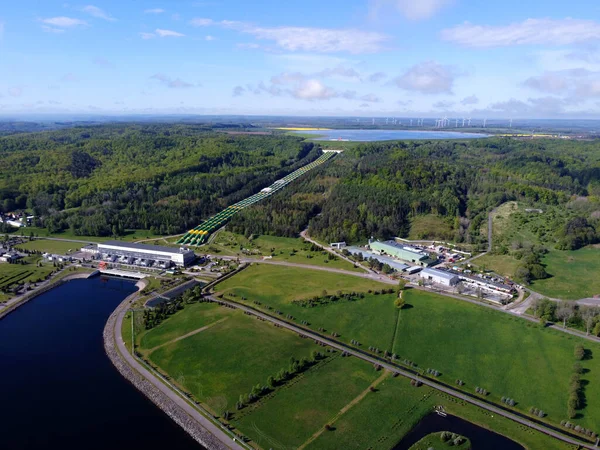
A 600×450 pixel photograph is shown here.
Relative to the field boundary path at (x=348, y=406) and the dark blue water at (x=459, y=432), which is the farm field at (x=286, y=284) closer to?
the field boundary path at (x=348, y=406)

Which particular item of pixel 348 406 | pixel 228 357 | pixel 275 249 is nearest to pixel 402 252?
pixel 275 249

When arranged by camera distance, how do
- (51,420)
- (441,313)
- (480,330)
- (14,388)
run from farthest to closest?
(441,313), (480,330), (14,388), (51,420)

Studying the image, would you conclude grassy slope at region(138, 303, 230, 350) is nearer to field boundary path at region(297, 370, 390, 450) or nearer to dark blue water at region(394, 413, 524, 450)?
field boundary path at region(297, 370, 390, 450)

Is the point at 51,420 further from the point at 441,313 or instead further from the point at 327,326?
the point at 441,313

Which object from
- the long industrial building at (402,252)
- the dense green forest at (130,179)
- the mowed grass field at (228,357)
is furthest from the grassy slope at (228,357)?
the dense green forest at (130,179)

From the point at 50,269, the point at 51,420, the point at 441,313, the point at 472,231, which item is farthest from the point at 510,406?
the point at 50,269

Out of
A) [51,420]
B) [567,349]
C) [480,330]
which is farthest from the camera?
[480,330]

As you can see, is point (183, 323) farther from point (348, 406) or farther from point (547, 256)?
point (547, 256)
